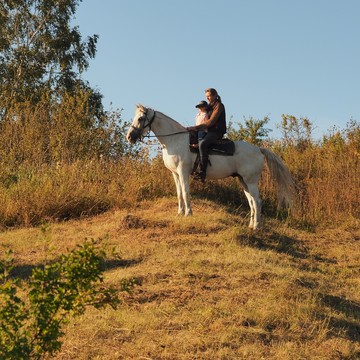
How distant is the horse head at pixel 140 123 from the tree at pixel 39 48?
16912 mm

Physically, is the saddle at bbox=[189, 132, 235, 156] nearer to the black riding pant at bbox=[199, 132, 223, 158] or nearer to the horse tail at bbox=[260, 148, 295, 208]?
the black riding pant at bbox=[199, 132, 223, 158]

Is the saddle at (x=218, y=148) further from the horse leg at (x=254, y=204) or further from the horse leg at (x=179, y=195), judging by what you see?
the horse leg at (x=254, y=204)

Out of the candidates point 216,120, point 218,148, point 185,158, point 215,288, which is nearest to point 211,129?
point 216,120

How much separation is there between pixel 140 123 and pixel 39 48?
19.3 metres

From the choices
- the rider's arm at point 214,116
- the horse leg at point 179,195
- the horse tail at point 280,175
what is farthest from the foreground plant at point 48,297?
the horse tail at point 280,175

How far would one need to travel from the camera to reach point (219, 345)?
19.5 ft

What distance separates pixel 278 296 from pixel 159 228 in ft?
13.5

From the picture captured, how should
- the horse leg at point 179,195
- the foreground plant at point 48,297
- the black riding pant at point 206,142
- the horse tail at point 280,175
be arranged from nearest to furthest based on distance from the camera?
the foreground plant at point 48,297, the black riding pant at point 206,142, the horse leg at point 179,195, the horse tail at point 280,175

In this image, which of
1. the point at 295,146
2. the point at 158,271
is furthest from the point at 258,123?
the point at 158,271

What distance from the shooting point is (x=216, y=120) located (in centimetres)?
1164

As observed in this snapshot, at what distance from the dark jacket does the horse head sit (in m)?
0.96

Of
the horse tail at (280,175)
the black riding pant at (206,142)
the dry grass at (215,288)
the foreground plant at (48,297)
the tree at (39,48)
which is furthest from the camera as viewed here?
the tree at (39,48)

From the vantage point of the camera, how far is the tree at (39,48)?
28125 millimetres

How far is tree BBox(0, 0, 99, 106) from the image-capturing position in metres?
28.1
